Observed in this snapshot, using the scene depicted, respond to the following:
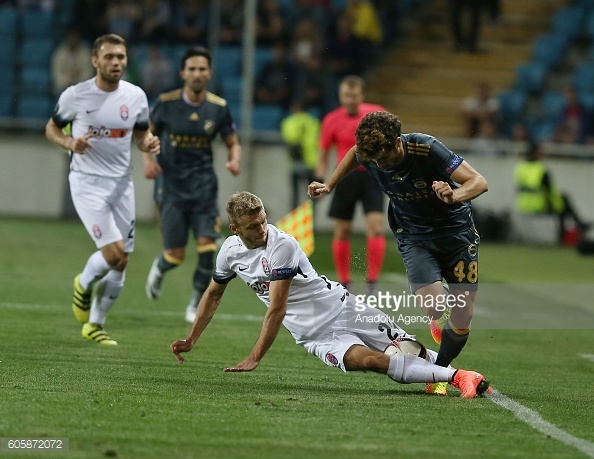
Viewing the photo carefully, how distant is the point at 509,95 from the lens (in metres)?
25.8

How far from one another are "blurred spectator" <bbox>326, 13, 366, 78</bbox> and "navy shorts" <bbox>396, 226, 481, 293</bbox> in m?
17.5

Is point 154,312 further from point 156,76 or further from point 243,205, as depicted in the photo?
point 156,76

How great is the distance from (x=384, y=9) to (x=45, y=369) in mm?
20617

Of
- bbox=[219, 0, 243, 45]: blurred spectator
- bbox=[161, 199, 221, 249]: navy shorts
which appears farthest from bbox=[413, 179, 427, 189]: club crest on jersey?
bbox=[219, 0, 243, 45]: blurred spectator

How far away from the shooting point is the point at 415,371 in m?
7.54

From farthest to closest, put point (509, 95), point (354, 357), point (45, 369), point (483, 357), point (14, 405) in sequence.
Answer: point (509, 95) → point (483, 357) → point (45, 369) → point (354, 357) → point (14, 405)

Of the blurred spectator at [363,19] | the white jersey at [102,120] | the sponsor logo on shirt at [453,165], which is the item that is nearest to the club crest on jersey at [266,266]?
the sponsor logo on shirt at [453,165]

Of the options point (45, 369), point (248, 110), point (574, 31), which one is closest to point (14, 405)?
point (45, 369)

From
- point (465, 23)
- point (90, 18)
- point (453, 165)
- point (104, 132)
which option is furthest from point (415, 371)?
point (465, 23)

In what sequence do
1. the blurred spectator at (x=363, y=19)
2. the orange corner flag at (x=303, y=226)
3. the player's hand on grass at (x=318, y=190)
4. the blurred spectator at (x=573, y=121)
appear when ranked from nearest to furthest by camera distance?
the player's hand on grass at (x=318, y=190)
the orange corner flag at (x=303, y=226)
the blurred spectator at (x=573, y=121)
the blurred spectator at (x=363, y=19)

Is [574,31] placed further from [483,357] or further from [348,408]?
[348,408]

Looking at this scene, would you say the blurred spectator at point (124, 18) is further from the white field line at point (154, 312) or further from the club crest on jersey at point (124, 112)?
the club crest on jersey at point (124, 112)

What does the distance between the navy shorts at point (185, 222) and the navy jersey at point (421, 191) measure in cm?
380

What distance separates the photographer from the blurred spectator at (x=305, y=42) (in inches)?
984
